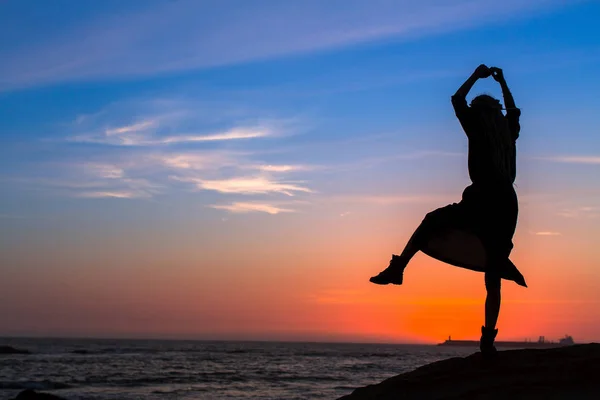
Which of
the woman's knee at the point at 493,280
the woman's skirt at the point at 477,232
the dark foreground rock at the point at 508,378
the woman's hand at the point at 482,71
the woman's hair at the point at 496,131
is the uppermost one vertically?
the woman's hand at the point at 482,71

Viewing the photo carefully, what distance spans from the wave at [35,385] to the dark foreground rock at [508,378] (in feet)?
70.3

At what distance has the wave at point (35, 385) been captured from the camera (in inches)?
992

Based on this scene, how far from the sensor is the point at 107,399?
2186 cm

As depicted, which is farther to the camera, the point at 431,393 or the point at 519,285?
the point at 519,285

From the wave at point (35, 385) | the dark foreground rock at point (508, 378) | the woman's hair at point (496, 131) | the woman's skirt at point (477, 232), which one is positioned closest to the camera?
the dark foreground rock at point (508, 378)

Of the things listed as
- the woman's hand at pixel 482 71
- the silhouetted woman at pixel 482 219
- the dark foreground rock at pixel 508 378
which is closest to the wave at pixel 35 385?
the dark foreground rock at pixel 508 378

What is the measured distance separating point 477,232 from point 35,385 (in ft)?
76.5

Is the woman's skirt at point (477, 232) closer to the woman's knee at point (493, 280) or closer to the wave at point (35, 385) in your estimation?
the woman's knee at point (493, 280)

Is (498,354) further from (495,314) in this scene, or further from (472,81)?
(472,81)

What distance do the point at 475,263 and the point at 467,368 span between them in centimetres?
97

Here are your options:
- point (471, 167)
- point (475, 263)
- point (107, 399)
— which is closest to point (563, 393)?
point (475, 263)

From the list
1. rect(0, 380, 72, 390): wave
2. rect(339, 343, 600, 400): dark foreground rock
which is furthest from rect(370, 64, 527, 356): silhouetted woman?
rect(0, 380, 72, 390): wave

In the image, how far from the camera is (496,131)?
6.65 metres

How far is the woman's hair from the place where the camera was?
260 inches
